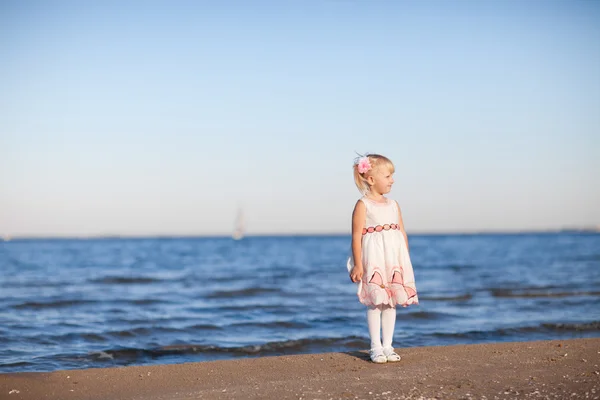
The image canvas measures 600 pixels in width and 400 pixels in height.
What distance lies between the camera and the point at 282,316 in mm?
11375

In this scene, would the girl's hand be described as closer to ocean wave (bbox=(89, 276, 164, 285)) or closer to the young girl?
the young girl

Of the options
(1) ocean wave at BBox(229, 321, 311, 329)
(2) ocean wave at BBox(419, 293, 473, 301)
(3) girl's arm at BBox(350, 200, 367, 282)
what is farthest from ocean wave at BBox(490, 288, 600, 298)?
(3) girl's arm at BBox(350, 200, 367, 282)

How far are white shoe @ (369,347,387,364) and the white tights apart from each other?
36 mm

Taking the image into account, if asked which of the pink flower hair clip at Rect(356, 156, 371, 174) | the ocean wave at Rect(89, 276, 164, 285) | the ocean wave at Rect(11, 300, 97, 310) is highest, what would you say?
the pink flower hair clip at Rect(356, 156, 371, 174)

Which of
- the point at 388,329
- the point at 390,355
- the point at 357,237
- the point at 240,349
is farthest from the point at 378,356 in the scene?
the point at 240,349

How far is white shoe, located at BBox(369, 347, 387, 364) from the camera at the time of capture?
570 cm

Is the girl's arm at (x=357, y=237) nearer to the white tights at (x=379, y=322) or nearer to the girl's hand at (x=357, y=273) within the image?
the girl's hand at (x=357, y=273)

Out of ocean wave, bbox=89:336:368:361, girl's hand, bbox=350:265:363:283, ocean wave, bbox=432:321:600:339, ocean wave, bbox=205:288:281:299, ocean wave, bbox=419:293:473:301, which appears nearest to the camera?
girl's hand, bbox=350:265:363:283

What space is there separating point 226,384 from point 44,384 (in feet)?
5.54

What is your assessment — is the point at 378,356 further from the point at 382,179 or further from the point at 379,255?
Answer: the point at 382,179

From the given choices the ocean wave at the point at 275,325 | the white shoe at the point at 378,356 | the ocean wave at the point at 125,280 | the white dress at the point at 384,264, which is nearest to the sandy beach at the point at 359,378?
the white shoe at the point at 378,356

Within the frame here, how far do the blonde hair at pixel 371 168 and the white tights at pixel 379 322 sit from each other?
1119 millimetres

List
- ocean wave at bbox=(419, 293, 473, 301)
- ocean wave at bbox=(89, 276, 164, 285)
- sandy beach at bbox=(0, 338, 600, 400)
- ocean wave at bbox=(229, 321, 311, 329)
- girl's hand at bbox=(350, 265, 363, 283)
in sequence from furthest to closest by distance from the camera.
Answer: ocean wave at bbox=(89, 276, 164, 285) < ocean wave at bbox=(419, 293, 473, 301) < ocean wave at bbox=(229, 321, 311, 329) < girl's hand at bbox=(350, 265, 363, 283) < sandy beach at bbox=(0, 338, 600, 400)

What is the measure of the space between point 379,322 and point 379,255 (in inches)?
25.5
